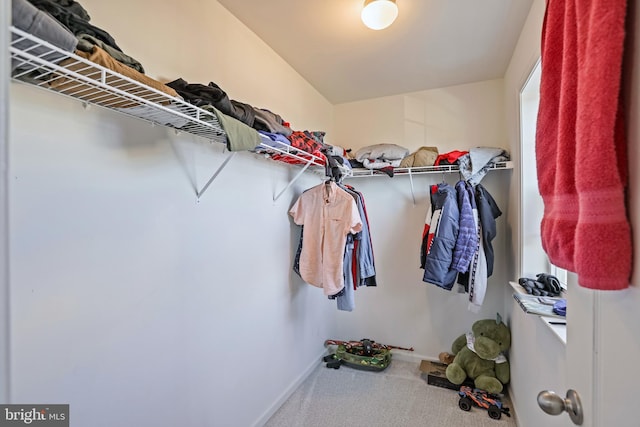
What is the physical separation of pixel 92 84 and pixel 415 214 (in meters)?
2.56

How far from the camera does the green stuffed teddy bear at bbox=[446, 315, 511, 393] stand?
7.37ft

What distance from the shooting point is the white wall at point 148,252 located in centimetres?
94

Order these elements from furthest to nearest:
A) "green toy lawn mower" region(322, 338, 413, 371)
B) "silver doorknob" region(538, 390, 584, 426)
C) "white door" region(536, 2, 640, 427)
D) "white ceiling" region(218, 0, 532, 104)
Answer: "green toy lawn mower" region(322, 338, 413, 371) < "white ceiling" region(218, 0, 532, 104) < "silver doorknob" region(538, 390, 584, 426) < "white door" region(536, 2, 640, 427)

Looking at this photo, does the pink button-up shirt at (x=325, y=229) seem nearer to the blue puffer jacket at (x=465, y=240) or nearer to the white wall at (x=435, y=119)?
the blue puffer jacket at (x=465, y=240)

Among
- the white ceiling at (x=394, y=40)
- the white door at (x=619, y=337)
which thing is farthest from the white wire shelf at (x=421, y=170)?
the white door at (x=619, y=337)

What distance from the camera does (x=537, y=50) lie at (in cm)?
160

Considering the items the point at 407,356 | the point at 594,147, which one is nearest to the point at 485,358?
the point at 407,356

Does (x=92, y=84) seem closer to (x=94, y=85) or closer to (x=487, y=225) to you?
(x=94, y=85)

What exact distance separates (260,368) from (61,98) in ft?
5.75

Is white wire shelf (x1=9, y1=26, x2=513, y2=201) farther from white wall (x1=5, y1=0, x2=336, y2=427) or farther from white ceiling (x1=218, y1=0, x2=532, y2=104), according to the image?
white ceiling (x1=218, y1=0, x2=532, y2=104)

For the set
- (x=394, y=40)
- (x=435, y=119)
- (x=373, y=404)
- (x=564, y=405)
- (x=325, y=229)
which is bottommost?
(x=373, y=404)

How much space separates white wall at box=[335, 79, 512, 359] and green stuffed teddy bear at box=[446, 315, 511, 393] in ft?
0.92

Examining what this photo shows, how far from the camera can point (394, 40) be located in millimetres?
2064

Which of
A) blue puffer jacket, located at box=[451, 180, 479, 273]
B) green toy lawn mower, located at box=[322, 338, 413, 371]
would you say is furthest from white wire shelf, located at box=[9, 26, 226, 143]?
green toy lawn mower, located at box=[322, 338, 413, 371]
